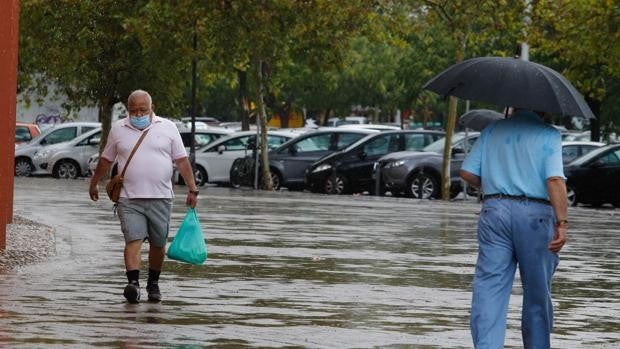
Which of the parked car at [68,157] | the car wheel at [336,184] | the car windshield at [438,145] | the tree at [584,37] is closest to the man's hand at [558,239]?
Answer: the tree at [584,37]

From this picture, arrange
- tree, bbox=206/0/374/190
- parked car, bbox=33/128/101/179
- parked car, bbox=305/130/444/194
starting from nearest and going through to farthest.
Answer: parked car, bbox=305/130/444/194 < tree, bbox=206/0/374/190 < parked car, bbox=33/128/101/179

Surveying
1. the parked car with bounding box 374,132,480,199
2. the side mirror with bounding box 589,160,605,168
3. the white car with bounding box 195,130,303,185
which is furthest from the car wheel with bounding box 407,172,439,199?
the white car with bounding box 195,130,303,185

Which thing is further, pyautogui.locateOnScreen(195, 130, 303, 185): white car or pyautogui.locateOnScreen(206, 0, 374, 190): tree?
pyautogui.locateOnScreen(195, 130, 303, 185): white car

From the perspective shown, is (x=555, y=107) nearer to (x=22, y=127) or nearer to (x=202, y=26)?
(x=202, y=26)

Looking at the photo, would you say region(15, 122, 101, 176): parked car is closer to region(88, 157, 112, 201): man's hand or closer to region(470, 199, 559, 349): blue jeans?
region(88, 157, 112, 201): man's hand

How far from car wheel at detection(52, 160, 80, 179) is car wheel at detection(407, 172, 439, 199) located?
1234 cm

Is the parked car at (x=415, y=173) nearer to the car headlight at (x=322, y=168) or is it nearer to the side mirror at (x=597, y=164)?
the car headlight at (x=322, y=168)

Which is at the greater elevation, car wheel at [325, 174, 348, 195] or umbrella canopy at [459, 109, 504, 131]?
umbrella canopy at [459, 109, 504, 131]

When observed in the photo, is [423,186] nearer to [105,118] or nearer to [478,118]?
[105,118]

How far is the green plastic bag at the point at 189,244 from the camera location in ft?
46.3

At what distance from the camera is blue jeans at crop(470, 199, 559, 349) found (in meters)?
9.85

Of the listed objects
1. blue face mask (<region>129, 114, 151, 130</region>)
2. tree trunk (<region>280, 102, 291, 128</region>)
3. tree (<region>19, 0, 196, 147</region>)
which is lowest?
blue face mask (<region>129, 114, 151, 130</region>)

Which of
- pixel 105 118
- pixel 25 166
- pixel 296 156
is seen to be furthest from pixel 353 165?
pixel 25 166

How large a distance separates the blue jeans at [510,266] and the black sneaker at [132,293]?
165 inches
